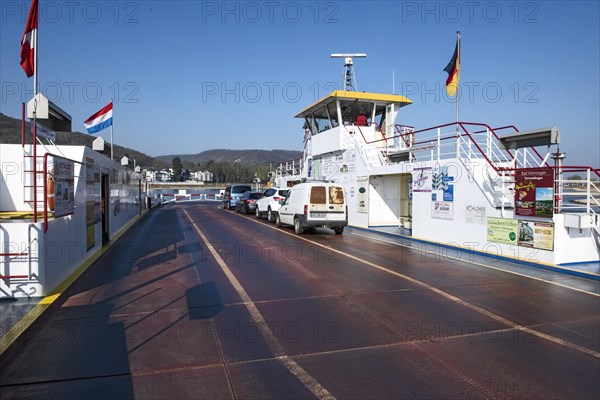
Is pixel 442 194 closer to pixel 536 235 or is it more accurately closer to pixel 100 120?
pixel 536 235

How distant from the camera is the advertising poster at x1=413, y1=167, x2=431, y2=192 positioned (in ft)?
45.7

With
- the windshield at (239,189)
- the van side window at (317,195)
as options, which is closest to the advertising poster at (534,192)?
the van side window at (317,195)

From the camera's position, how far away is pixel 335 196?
16172mm

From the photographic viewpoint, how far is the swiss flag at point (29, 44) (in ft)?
28.2

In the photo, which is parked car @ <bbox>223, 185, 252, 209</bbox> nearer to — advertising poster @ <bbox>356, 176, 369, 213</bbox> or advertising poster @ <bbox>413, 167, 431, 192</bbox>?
advertising poster @ <bbox>356, 176, 369, 213</bbox>

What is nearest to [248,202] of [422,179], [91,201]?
[422,179]

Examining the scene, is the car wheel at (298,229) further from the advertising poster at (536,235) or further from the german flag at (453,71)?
the advertising poster at (536,235)

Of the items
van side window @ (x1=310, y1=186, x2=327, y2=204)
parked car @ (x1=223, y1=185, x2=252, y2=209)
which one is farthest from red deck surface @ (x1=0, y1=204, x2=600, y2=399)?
parked car @ (x1=223, y1=185, x2=252, y2=209)

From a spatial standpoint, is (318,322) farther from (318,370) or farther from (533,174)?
(533,174)

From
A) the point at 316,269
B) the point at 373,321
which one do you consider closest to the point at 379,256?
the point at 316,269

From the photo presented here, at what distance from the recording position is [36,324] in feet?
17.7

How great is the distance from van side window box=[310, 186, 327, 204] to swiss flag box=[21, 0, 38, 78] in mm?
9686

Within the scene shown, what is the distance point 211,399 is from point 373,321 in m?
2.75

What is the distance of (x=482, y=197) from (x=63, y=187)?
33.2ft
